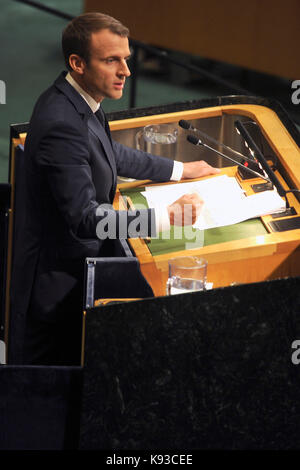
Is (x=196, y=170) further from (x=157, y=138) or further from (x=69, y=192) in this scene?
(x=69, y=192)

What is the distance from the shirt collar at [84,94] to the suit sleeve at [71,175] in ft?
0.46

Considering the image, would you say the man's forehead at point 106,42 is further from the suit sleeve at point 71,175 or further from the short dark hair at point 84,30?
the suit sleeve at point 71,175

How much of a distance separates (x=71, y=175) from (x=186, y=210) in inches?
14.3

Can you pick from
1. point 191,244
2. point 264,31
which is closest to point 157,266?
point 191,244

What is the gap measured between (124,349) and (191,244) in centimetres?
58

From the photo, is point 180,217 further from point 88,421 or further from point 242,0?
point 242,0

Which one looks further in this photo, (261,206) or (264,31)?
(264,31)

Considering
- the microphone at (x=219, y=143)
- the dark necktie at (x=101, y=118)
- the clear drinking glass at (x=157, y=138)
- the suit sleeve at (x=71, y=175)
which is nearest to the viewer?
the suit sleeve at (x=71, y=175)

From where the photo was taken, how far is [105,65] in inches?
89.2

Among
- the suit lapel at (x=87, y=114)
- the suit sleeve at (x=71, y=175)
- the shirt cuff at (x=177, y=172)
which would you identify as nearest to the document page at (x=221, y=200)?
the shirt cuff at (x=177, y=172)

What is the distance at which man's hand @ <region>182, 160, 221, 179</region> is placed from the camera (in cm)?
275

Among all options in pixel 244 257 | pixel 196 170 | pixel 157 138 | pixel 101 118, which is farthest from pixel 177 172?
pixel 244 257

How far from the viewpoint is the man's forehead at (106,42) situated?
7.38ft

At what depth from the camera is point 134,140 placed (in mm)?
2982
